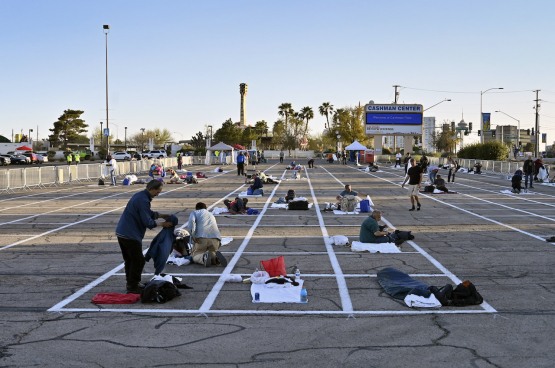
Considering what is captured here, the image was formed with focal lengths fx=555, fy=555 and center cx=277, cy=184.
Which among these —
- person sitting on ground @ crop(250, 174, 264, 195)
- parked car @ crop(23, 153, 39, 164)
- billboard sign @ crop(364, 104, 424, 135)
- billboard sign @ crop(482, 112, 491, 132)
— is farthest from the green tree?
person sitting on ground @ crop(250, 174, 264, 195)

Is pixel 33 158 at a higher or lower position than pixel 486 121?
lower

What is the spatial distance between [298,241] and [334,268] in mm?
3180

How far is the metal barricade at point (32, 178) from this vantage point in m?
30.4

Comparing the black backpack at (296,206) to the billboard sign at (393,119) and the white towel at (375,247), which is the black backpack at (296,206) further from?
the billboard sign at (393,119)

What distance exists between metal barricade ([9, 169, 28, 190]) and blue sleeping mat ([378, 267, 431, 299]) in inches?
992

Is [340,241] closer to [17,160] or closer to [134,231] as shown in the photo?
[134,231]

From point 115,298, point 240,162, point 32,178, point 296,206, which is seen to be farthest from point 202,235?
point 240,162

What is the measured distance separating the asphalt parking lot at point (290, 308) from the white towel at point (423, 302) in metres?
0.13

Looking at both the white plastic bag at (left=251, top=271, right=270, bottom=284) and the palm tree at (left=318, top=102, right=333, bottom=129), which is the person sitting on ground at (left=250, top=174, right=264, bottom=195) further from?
the palm tree at (left=318, top=102, right=333, bottom=129)

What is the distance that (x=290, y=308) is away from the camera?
7785mm

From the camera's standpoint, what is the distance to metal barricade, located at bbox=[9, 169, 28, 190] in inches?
1146

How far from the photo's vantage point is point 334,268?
34.2 feet

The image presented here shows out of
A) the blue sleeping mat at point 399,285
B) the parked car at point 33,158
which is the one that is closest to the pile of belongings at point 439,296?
the blue sleeping mat at point 399,285

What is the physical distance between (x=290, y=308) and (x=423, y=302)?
6.11 ft
